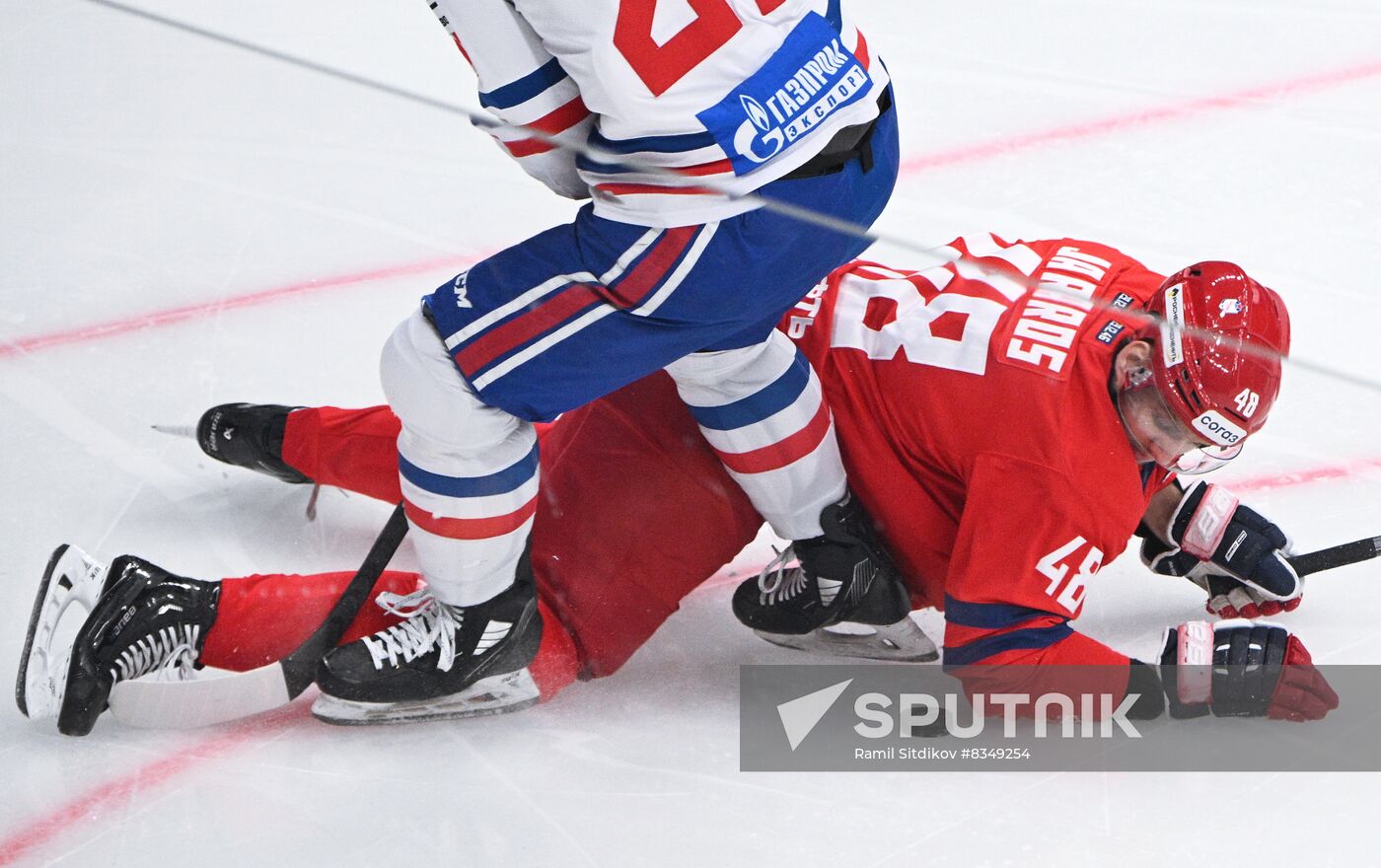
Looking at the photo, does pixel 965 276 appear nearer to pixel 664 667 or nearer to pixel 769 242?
pixel 769 242

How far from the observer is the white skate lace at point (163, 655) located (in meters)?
1.86

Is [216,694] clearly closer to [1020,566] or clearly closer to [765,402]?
[765,402]

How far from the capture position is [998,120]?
335 cm

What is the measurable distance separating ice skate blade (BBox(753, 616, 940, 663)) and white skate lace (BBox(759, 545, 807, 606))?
0.17 ft

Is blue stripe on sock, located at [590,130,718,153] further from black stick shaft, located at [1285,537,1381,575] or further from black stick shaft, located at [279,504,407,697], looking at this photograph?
black stick shaft, located at [1285,537,1381,575]

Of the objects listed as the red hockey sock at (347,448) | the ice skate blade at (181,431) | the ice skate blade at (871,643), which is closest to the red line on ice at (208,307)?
the ice skate blade at (181,431)

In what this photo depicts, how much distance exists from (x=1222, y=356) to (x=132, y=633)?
133 centimetres

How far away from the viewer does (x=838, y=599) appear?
1.97 m

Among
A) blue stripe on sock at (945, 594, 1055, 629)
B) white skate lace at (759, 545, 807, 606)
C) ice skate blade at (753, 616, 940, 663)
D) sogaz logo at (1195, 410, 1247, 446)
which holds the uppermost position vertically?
sogaz logo at (1195, 410, 1247, 446)

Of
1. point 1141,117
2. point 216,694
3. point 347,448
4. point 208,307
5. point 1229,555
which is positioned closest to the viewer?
point 216,694

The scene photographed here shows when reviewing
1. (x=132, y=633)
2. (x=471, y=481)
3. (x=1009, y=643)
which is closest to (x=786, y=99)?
(x=471, y=481)

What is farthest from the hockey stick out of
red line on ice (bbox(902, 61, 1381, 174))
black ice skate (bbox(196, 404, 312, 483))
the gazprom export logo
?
red line on ice (bbox(902, 61, 1381, 174))

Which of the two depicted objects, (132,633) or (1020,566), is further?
(132,633)

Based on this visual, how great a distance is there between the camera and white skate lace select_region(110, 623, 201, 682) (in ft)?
6.12
